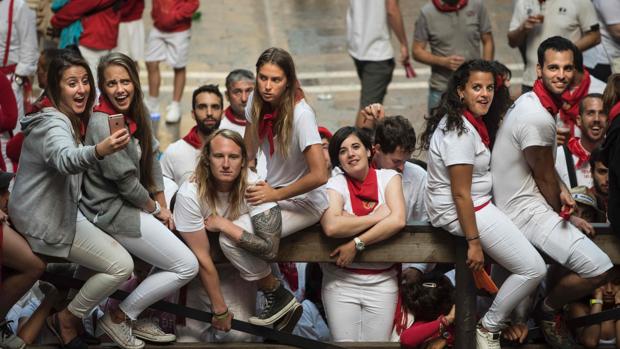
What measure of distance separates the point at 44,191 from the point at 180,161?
2068mm

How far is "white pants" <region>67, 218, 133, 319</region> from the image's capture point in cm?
659

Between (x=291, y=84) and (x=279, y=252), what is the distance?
38.0 inches

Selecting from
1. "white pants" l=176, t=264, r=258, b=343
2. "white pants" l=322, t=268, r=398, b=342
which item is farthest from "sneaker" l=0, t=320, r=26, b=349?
"white pants" l=322, t=268, r=398, b=342

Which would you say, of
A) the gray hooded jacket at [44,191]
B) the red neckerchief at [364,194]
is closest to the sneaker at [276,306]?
the red neckerchief at [364,194]

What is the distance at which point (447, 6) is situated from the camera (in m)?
10.4

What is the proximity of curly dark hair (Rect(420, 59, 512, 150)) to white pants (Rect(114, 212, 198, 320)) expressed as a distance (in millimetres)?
1554

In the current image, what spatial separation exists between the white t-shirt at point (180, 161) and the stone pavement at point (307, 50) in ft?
10.7

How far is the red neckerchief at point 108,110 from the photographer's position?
662cm

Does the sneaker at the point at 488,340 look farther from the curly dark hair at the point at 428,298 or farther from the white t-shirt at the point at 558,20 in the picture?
the white t-shirt at the point at 558,20

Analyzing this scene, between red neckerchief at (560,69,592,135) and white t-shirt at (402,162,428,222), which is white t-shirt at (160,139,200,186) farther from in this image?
red neckerchief at (560,69,592,135)

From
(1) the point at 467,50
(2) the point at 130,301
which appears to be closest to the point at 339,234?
(2) the point at 130,301

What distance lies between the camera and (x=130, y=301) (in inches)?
267

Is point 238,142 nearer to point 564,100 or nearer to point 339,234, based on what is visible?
point 339,234

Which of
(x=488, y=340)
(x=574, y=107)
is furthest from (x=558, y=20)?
(x=488, y=340)
